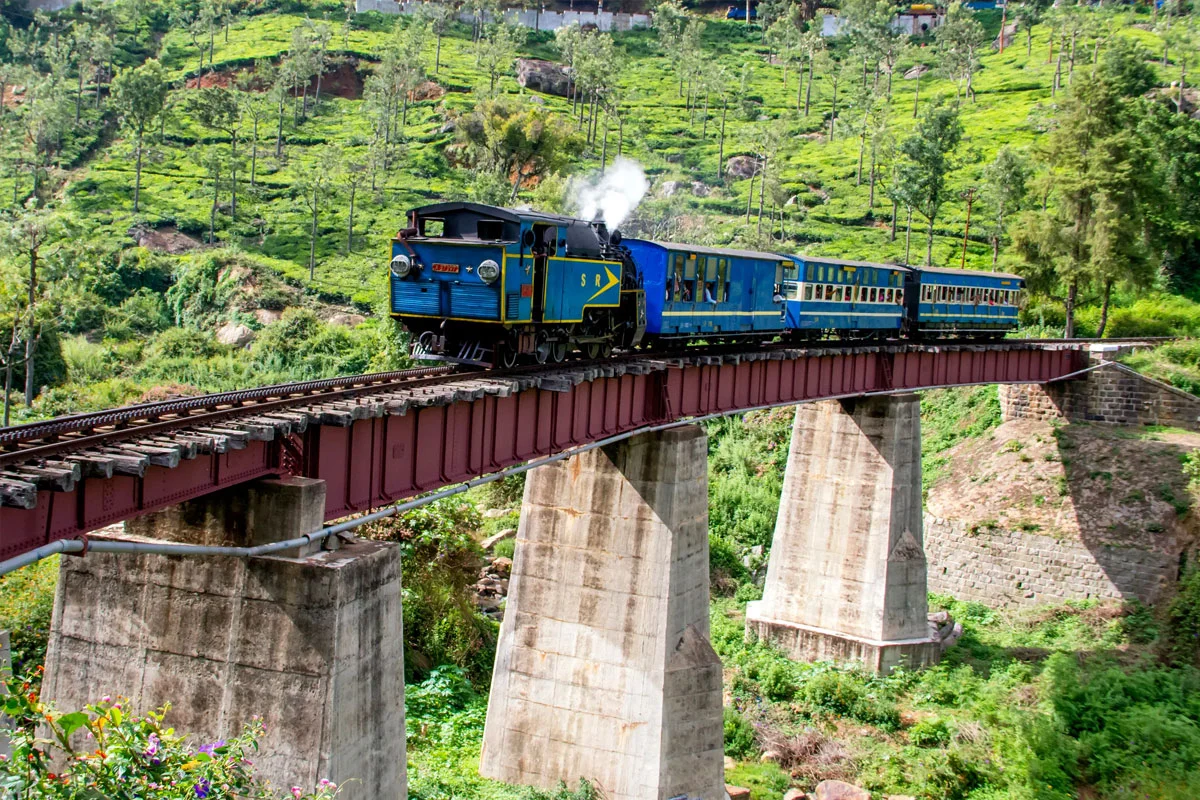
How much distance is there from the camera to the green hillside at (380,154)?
5516 cm

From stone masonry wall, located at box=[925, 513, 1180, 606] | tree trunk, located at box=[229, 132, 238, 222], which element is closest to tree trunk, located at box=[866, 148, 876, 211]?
stone masonry wall, located at box=[925, 513, 1180, 606]

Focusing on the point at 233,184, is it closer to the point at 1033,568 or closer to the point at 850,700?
the point at 1033,568

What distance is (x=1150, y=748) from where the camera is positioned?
26.3m

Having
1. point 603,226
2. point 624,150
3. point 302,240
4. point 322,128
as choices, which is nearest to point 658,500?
point 603,226

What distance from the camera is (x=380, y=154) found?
80.2 metres

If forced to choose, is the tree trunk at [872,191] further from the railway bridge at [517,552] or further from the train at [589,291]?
the railway bridge at [517,552]

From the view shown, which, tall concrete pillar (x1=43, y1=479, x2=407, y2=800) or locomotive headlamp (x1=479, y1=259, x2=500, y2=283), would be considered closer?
tall concrete pillar (x1=43, y1=479, x2=407, y2=800)

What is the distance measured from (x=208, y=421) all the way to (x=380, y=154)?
70.5 m

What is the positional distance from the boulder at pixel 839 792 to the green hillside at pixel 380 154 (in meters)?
25.9

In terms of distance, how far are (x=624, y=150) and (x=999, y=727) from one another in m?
68.7

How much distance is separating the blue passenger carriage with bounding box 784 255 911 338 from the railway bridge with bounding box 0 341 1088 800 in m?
1.57

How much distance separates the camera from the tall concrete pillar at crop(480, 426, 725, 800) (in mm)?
23719

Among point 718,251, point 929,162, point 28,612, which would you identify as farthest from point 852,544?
point 929,162

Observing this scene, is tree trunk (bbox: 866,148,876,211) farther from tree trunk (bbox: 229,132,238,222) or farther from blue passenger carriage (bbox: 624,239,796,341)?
blue passenger carriage (bbox: 624,239,796,341)
